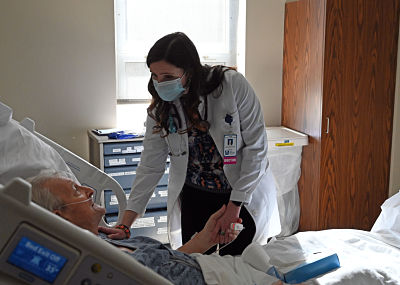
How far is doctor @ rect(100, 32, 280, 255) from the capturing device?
6.29 ft

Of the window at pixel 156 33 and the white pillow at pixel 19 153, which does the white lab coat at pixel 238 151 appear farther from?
the window at pixel 156 33

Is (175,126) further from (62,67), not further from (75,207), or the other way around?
(62,67)

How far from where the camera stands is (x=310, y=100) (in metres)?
3.42

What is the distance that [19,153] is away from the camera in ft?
5.91

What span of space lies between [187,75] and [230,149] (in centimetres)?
34

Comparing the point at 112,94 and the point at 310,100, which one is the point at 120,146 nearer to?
the point at 112,94

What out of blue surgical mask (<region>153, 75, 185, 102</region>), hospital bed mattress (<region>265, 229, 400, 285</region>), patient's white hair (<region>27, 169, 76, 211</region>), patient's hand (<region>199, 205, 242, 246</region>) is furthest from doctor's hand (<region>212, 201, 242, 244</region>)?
patient's white hair (<region>27, 169, 76, 211</region>)

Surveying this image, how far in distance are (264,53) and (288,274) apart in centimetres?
246

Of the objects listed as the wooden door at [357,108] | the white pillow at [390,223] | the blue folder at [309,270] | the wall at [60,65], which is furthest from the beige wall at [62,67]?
the blue folder at [309,270]

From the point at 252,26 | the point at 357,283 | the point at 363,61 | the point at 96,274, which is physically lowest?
the point at 357,283

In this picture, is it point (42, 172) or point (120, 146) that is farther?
point (120, 146)

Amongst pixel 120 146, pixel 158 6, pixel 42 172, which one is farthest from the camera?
pixel 158 6

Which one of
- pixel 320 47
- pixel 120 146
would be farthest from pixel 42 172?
pixel 320 47

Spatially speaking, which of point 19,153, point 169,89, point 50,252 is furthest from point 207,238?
point 50,252
